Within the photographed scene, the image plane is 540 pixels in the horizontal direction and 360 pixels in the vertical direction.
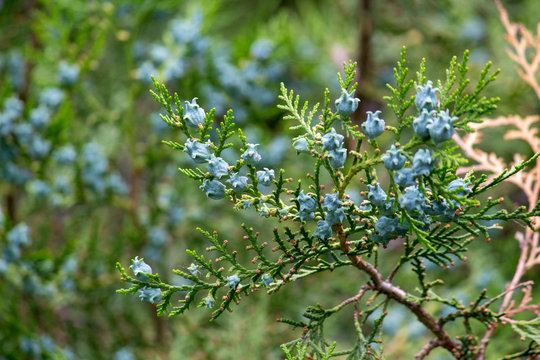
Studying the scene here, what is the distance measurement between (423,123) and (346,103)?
95 mm

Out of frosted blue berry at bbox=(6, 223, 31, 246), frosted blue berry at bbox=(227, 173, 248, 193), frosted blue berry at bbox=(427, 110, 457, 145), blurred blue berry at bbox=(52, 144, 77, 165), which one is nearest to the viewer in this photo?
frosted blue berry at bbox=(427, 110, 457, 145)

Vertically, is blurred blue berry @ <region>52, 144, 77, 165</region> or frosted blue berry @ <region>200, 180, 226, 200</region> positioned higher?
blurred blue berry @ <region>52, 144, 77, 165</region>

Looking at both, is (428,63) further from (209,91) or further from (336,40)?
(209,91)

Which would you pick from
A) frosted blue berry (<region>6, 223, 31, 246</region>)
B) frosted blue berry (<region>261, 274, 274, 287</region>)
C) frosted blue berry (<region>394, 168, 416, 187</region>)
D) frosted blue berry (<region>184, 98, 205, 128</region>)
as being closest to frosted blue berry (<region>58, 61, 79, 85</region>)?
frosted blue berry (<region>6, 223, 31, 246</region>)

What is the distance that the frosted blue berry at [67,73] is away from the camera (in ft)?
4.83

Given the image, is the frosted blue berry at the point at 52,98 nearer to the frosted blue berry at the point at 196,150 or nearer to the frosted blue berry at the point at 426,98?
the frosted blue berry at the point at 196,150

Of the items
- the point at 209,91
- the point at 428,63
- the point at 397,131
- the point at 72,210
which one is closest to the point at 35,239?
the point at 72,210

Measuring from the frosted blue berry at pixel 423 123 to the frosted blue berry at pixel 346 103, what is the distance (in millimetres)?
78

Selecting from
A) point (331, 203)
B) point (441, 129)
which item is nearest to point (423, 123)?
point (441, 129)

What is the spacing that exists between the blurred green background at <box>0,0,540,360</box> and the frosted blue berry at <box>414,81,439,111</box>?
3.06 ft

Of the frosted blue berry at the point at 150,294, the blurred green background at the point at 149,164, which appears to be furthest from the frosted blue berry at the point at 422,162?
the blurred green background at the point at 149,164

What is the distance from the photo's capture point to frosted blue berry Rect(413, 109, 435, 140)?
581 mm

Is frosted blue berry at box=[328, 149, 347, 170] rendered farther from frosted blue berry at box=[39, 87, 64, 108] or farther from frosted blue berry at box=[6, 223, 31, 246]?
frosted blue berry at box=[39, 87, 64, 108]

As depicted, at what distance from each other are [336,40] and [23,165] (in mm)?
1180
